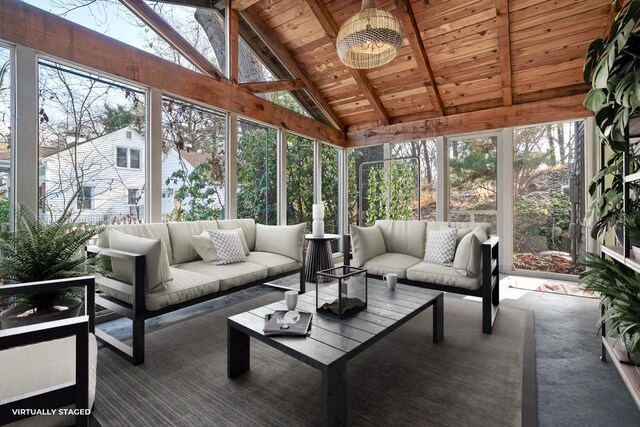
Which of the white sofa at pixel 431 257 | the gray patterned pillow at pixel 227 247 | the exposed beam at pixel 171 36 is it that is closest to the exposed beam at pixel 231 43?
the exposed beam at pixel 171 36

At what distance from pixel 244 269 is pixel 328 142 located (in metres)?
3.40

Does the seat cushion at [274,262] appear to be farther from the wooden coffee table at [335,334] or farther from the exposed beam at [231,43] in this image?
the exposed beam at [231,43]

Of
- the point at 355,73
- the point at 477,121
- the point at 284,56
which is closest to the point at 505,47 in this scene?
the point at 477,121

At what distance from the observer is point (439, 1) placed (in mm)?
3533

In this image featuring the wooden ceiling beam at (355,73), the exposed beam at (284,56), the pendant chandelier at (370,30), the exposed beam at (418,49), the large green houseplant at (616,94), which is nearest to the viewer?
the large green houseplant at (616,94)

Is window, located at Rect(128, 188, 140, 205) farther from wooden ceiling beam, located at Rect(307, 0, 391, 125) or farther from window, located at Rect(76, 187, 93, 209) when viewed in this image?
wooden ceiling beam, located at Rect(307, 0, 391, 125)

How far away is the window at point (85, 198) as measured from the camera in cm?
270

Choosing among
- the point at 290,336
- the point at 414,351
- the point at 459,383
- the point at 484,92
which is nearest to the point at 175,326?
the point at 290,336

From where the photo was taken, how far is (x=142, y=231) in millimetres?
2760

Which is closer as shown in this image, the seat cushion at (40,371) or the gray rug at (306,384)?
the seat cushion at (40,371)

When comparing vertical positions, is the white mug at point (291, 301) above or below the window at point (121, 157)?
below

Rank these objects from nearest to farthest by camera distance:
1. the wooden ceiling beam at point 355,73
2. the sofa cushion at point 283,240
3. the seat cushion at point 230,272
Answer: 1. the seat cushion at point 230,272
2. the sofa cushion at point 283,240
3. the wooden ceiling beam at point 355,73

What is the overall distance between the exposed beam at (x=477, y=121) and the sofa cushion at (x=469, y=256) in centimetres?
266

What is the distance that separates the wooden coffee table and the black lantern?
5 cm
